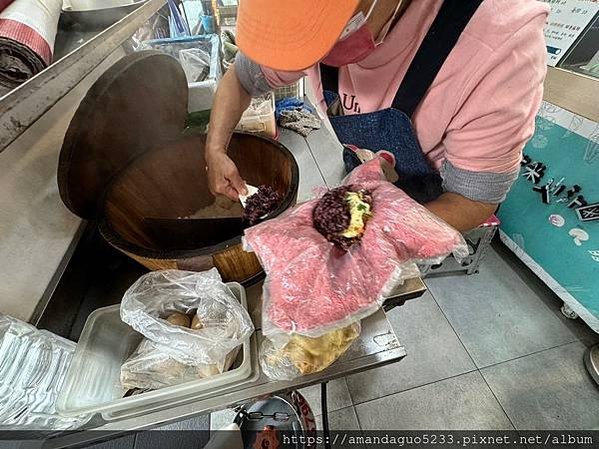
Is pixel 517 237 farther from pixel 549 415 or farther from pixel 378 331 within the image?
pixel 378 331

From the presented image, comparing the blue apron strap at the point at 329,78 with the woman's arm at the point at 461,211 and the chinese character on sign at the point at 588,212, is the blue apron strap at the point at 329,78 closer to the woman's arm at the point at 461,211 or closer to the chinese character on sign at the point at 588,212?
the woman's arm at the point at 461,211

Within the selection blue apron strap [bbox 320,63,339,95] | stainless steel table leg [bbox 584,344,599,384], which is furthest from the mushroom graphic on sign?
blue apron strap [bbox 320,63,339,95]

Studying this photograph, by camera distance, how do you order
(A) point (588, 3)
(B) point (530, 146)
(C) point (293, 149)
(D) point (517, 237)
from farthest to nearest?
1. (D) point (517, 237)
2. (B) point (530, 146)
3. (C) point (293, 149)
4. (A) point (588, 3)

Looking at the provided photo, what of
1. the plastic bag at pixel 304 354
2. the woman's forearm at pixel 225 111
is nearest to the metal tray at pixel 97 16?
the woman's forearm at pixel 225 111

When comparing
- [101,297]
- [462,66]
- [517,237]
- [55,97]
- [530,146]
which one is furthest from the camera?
Result: [517,237]

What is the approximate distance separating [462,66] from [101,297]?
0.71 metres

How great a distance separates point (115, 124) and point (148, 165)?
0.09 metres

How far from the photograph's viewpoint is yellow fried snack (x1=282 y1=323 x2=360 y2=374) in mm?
402

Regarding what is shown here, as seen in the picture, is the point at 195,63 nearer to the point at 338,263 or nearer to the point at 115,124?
the point at 115,124

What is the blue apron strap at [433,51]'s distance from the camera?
407mm

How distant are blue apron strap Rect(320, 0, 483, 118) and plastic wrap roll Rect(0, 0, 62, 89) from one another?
47cm

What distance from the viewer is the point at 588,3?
2.73 ft

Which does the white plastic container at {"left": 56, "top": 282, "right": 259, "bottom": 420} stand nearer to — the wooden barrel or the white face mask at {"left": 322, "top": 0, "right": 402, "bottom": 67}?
the wooden barrel

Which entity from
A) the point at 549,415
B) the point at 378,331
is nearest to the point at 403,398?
the point at 549,415
